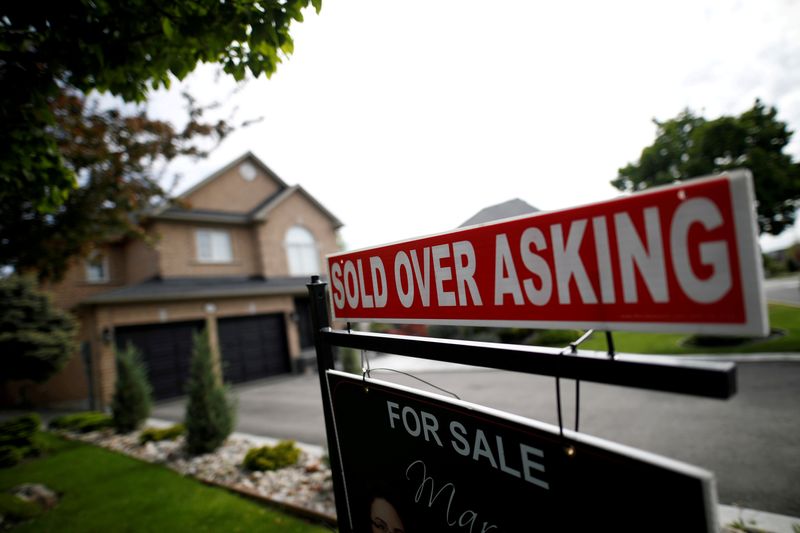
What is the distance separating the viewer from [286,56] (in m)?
3.47

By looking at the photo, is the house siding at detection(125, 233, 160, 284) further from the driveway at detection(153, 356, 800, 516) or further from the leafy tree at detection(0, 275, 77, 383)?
the driveway at detection(153, 356, 800, 516)

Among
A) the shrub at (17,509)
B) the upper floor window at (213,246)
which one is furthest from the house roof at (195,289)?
the shrub at (17,509)

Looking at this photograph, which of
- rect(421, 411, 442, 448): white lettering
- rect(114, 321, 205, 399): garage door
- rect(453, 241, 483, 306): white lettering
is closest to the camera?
rect(453, 241, 483, 306): white lettering

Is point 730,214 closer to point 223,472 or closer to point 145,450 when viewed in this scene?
point 223,472

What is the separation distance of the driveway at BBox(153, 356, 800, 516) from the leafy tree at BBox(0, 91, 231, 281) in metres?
5.57

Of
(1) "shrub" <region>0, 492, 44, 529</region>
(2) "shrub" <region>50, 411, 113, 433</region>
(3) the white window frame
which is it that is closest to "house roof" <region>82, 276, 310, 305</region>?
(3) the white window frame

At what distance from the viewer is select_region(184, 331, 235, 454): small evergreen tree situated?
673 cm

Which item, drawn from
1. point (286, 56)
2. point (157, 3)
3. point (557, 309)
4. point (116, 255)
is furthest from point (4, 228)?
point (116, 255)

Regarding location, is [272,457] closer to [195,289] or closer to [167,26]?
[167,26]

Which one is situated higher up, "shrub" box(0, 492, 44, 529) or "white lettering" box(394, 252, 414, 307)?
"white lettering" box(394, 252, 414, 307)

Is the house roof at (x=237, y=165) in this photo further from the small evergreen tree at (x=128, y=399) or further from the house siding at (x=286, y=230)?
the small evergreen tree at (x=128, y=399)

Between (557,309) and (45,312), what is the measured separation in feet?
52.2

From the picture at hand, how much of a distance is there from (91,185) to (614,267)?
10.3 meters

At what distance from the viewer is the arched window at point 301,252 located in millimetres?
20578
